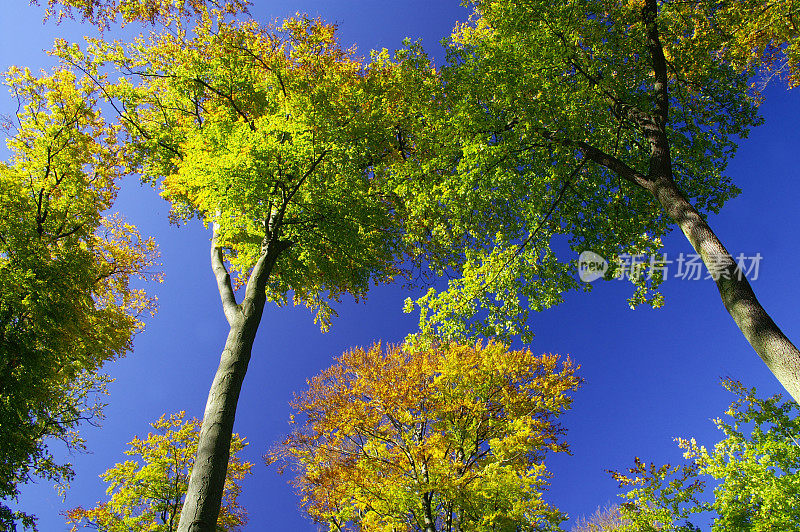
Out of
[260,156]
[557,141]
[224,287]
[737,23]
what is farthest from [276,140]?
[737,23]

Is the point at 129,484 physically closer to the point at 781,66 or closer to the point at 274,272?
the point at 274,272

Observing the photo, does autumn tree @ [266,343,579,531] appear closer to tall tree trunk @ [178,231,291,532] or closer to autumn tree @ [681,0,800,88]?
tall tree trunk @ [178,231,291,532]

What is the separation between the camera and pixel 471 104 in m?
6.90

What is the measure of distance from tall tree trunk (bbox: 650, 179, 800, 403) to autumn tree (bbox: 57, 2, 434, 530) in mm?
5321

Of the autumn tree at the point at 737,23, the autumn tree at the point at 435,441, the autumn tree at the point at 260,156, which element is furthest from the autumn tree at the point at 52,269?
the autumn tree at the point at 737,23

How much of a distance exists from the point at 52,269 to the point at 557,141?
9976 millimetres

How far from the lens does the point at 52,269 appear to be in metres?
7.82

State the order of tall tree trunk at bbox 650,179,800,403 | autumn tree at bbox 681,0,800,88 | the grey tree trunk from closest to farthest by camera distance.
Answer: tall tree trunk at bbox 650,179,800,403
the grey tree trunk
autumn tree at bbox 681,0,800,88

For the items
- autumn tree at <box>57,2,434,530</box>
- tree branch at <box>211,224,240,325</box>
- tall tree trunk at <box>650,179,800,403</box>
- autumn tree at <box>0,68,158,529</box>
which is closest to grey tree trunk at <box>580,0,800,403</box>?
tall tree trunk at <box>650,179,800,403</box>

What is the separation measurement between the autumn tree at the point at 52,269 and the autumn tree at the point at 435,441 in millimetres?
6131

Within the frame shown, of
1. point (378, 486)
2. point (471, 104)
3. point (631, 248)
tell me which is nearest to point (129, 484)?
point (378, 486)

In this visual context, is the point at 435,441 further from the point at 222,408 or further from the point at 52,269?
the point at 52,269

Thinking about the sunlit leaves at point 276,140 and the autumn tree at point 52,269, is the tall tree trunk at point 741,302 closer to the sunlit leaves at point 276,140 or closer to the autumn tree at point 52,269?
the sunlit leaves at point 276,140

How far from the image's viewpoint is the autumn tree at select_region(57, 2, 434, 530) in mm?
6066
